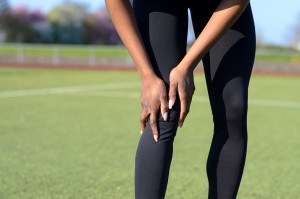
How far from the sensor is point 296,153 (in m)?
4.22

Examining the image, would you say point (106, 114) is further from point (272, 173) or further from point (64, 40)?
point (64, 40)

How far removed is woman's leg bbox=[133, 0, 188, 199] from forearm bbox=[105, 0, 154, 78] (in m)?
0.06

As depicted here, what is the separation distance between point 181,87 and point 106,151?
8.63 ft

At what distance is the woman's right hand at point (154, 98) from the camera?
5.11 feet

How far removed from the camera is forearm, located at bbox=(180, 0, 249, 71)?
5.24 ft

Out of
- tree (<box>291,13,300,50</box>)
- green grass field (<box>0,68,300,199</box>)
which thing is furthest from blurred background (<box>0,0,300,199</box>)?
tree (<box>291,13,300,50</box>)

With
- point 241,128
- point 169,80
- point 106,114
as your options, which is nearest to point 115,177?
point 241,128

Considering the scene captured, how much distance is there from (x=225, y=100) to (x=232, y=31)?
24 cm

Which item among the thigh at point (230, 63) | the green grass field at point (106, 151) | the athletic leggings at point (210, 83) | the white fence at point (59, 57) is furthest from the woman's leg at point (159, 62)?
the white fence at point (59, 57)

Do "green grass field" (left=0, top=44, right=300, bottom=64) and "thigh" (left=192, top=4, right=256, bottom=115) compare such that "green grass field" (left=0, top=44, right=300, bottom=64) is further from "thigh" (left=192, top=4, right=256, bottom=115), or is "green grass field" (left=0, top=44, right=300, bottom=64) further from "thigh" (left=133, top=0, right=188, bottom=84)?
"thigh" (left=133, top=0, right=188, bottom=84)

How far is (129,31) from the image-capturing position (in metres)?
1.61

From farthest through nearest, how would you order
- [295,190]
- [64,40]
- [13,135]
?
[64,40]
[13,135]
[295,190]

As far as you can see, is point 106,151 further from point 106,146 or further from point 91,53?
point 91,53

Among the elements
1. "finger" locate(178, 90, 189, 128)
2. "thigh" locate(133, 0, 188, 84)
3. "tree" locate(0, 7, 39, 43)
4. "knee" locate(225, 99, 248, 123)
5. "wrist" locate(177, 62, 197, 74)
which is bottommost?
"tree" locate(0, 7, 39, 43)
